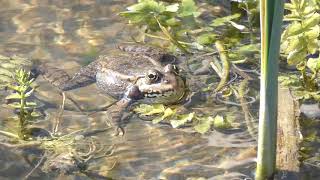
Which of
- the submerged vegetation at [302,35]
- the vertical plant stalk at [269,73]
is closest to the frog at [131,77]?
the submerged vegetation at [302,35]

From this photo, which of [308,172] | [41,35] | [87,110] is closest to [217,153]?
[308,172]

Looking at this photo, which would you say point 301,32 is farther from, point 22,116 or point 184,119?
point 22,116

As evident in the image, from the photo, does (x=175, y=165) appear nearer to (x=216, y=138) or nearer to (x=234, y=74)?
(x=216, y=138)

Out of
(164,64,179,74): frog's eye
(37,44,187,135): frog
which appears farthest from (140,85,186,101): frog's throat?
(164,64,179,74): frog's eye

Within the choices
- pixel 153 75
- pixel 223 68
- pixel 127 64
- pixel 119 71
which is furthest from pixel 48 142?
pixel 223 68

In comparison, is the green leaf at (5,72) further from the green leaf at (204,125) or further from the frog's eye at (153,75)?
the green leaf at (204,125)

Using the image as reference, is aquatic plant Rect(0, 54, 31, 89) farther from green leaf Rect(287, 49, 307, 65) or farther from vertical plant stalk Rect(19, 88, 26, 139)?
green leaf Rect(287, 49, 307, 65)

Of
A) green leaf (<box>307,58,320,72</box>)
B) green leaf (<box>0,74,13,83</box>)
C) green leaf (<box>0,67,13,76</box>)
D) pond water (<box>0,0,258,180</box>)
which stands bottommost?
pond water (<box>0,0,258,180</box>)
